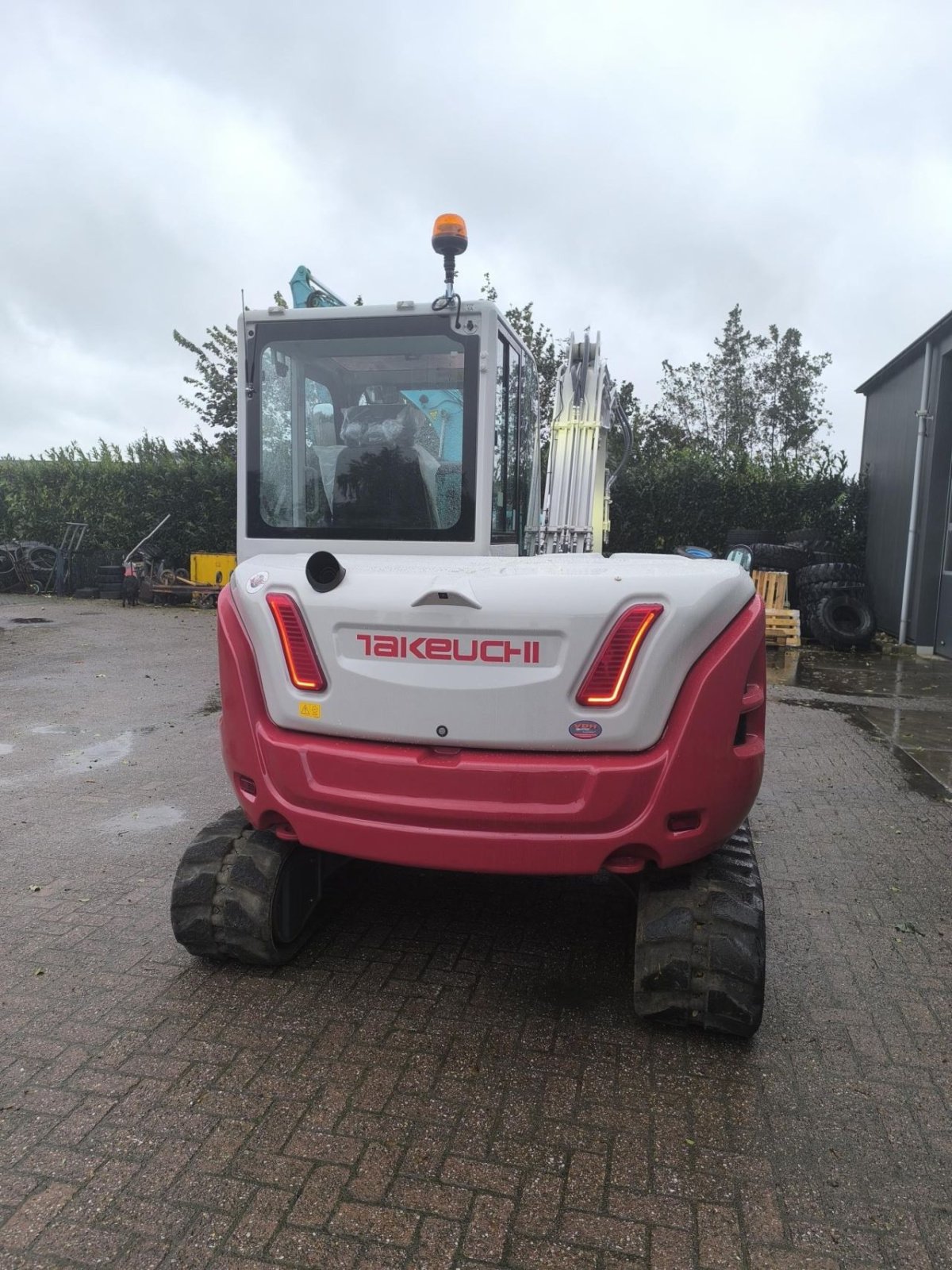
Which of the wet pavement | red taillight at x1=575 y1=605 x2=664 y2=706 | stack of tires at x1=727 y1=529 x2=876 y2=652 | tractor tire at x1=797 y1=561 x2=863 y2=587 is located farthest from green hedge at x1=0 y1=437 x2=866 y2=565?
red taillight at x1=575 y1=605 x2=664 y2=706

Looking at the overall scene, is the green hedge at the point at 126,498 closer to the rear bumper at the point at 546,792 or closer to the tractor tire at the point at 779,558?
the tractor tire at the point at 779,558

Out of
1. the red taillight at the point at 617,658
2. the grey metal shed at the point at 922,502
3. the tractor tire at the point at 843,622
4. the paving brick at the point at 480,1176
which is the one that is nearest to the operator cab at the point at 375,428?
the red taillight at the point at 617,658

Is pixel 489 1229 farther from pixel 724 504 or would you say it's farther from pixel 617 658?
pixel 724 504

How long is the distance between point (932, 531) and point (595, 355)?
9635mm

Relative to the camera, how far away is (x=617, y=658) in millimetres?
2908

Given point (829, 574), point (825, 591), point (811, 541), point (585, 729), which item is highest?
point (811, 541)

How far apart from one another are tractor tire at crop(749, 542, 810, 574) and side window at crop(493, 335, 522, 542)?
11.6 metres

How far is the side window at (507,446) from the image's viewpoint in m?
4.10

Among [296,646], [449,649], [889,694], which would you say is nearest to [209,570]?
[889,694]

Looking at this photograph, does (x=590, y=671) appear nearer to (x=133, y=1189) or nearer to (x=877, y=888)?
(x=133, y=1189)

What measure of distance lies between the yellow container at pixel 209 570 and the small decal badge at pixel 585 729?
17814 millimetres

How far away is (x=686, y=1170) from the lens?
2516mm

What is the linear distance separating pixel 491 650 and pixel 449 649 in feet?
0.45

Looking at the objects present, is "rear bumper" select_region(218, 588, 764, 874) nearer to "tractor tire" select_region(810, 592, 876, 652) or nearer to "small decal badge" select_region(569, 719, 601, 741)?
"small decal badge" select_region(569, 719, 601, 741)
